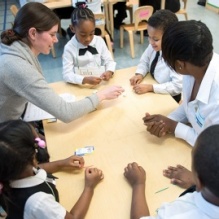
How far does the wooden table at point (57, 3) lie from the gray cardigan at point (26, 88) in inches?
103

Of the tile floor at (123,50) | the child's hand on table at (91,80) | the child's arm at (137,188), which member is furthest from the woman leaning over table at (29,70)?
the tile floor at (123,50)

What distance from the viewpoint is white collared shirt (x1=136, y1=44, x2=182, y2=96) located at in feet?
5.36

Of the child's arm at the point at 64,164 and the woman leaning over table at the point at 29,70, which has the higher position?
the woman leaning over table at the point at 29,70

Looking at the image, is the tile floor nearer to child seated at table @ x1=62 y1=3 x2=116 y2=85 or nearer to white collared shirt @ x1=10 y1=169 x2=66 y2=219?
child seated at table @ x1=62 y1=3 x2=116 y2=85

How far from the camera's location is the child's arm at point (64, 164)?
1.15 meters

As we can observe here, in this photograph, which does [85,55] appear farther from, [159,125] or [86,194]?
[86,194]

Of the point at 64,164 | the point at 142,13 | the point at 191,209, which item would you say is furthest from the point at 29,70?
the point at 142,13

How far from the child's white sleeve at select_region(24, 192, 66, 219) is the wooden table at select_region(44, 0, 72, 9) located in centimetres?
339

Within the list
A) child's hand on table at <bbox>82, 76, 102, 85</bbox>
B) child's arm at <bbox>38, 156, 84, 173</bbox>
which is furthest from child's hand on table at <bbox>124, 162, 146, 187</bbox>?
child's hand on table at <bbox>82, 76, 102, 85</bbox>

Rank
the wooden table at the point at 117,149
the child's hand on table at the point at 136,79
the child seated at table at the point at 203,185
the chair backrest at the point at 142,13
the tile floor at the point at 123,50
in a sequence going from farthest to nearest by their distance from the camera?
the tile floor at the point at 123,50
the chair backrest at the point at 142,13
the child's hand on table at the point at 136,79
the wooden table at the point at 117,149
the child seated at table at the point at 203,185

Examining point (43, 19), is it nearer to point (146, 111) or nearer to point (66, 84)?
point (66, 84)

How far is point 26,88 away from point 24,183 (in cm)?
54

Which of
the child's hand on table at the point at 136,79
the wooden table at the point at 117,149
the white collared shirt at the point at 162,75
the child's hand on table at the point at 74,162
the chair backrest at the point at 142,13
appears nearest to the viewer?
the wooden table at the point at 117,149

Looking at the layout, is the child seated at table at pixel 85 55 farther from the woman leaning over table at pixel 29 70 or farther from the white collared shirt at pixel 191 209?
the white collared shirt at pixel 191 209
